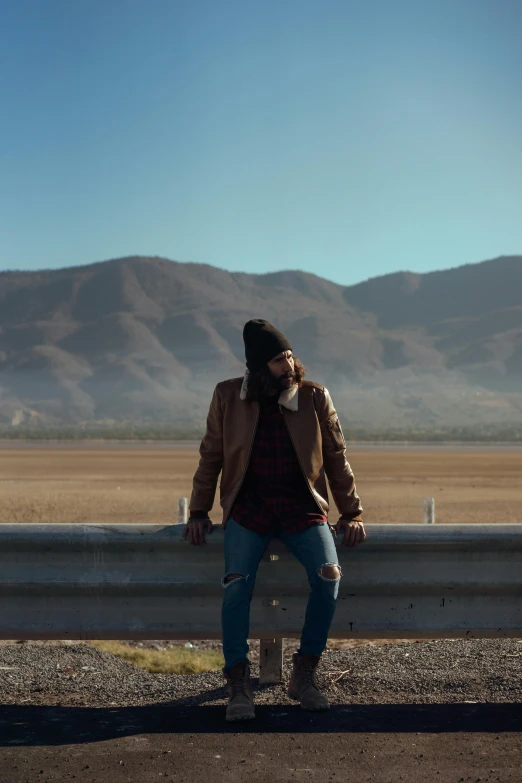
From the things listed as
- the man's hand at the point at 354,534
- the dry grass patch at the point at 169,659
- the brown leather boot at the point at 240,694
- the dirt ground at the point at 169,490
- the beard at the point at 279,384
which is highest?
the beard at the point at 279,384

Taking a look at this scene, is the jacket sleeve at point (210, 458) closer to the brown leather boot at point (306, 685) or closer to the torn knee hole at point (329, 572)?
the torn knee hole at point (329, 572)

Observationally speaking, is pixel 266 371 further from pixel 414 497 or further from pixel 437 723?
pixel 414 497

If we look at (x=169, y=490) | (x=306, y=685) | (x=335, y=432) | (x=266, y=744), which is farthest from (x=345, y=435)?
Answer: (x=266, y=744)

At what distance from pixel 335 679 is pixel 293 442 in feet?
4.24

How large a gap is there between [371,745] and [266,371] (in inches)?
68.7

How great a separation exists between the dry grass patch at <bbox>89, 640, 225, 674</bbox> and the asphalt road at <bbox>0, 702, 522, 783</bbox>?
1858 millimetres

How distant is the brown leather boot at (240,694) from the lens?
4.46m

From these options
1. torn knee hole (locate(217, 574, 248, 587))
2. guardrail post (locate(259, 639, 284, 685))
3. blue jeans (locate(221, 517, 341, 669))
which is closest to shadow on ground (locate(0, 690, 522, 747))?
blue jeans (locate(221, 517, 341, 669))

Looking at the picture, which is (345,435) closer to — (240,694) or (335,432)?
(335,432)

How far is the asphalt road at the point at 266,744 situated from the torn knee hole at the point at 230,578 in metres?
0.58

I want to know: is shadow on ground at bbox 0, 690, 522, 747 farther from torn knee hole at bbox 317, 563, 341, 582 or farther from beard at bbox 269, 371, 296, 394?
beard at bbox 269, 371, 296, 394

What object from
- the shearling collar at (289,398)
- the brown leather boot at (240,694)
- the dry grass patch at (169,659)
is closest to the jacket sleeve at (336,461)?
the shearling collar at (289,398)

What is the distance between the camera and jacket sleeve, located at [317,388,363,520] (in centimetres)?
493

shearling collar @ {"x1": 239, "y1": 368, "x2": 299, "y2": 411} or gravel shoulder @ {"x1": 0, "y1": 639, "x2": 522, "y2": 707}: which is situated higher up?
shearling collar @ {"x1": 239, "y1": 368, "x2": 299, "y2": 411}
